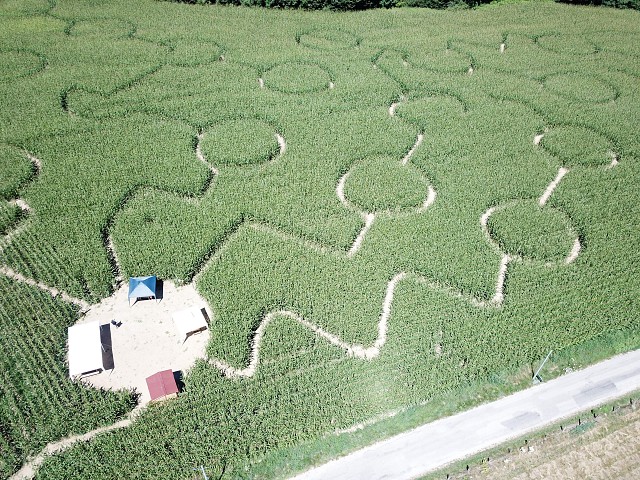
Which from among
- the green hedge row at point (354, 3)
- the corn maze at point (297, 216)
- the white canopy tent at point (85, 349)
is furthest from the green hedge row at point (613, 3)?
the white canopy tent at point (85, 349)

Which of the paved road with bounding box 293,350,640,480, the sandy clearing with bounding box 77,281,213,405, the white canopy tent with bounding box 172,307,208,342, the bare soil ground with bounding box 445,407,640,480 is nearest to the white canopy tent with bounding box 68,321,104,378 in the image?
the sandy clearing with bounding box 77,281,213,405

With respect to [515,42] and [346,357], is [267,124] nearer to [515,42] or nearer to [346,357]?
[346,357]

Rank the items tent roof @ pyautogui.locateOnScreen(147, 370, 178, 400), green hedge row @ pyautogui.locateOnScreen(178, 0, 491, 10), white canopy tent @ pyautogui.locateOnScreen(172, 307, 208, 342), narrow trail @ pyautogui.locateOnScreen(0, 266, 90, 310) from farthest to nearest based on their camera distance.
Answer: green hedge row @ pyautogui.locateOnScreen(178, 0, 491, 10), narrow trail @ pyautogui.locateOnScreen(0, 266, 90, 310), white canopy tent @ pyautogui.locateOnScreen(172, 307, 208, 342), tent roof @ pyautogui.locateOnScreen(147, 370, 178, 400)

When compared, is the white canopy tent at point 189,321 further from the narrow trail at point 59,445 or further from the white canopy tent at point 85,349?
the narrow trail at point 59,445

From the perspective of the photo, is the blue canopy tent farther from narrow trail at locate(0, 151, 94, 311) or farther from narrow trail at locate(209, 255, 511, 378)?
narrow trail at locate(209, 255, 511, 378)

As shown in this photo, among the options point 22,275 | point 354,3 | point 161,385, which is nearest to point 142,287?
point 161,385
